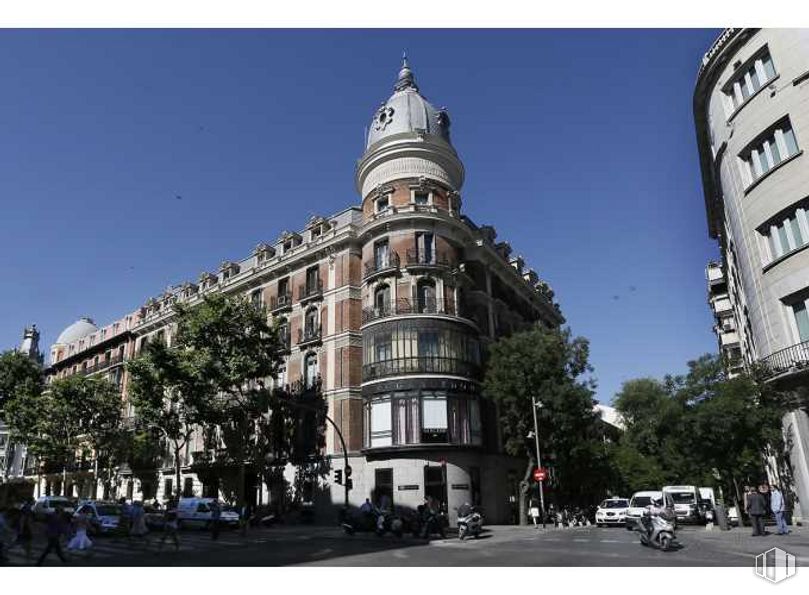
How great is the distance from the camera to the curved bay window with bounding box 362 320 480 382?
1246 inches

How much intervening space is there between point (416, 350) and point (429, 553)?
15464mm

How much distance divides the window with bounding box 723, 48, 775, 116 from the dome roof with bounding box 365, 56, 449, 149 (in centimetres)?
1727

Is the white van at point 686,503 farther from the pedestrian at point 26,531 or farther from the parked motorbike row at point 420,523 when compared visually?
the pedestrian at point 26,531

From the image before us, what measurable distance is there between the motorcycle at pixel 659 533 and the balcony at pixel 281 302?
2748 cm

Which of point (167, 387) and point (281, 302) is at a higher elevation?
point (281, 302)

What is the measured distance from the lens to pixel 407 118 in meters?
37.6

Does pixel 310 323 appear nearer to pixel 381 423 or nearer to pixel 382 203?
pixel 382 203

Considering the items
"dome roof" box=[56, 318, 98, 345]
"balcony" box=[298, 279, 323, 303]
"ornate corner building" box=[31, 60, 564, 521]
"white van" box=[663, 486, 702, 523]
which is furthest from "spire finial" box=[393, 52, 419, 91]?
"dome roof" box=[56, 318, 98, 345]

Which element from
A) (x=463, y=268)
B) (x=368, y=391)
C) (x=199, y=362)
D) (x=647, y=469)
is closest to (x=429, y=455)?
(x=368, y=391)

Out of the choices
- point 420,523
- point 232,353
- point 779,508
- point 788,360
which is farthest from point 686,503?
point 232,353

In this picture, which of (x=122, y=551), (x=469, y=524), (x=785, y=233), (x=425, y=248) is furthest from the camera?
(x=425, y=248)

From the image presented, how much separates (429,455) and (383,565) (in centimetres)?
1625

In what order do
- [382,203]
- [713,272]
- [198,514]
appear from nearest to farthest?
1. [198,514]
2. [382,203]
3. [713,272]

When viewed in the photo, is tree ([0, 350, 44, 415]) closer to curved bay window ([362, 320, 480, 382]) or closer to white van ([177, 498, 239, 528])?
white van ([177, 498, 239, 528])
